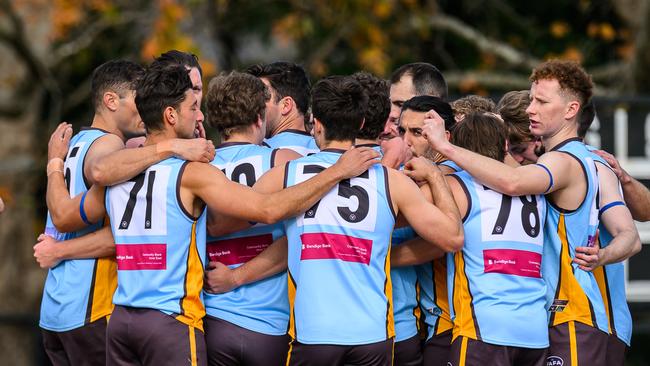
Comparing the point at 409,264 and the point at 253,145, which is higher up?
the point at 253,145

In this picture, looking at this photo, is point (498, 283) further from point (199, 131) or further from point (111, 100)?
point (111, 100)

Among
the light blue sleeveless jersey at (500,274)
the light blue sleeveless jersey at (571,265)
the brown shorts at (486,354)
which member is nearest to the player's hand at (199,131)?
the light blue sleeveless jersey at (500,274)

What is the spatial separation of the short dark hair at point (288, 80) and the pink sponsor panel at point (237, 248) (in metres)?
0.93

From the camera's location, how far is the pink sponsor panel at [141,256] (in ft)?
16.7

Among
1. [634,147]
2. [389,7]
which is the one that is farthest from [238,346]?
[389,7]

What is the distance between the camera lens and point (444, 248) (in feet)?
16.6

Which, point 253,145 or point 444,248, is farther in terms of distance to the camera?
point 253,145

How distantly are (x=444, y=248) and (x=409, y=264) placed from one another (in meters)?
0.33

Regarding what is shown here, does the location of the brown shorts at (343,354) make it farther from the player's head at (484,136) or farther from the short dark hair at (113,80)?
the short dark hair at (113,80)

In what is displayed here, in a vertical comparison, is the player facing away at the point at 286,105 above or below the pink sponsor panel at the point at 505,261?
above

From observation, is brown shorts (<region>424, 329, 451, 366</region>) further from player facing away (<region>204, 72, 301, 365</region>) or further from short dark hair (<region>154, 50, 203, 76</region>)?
short dark hair (<region>154, 50, 203, 76</region>)

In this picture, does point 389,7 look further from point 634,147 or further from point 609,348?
point 609,348

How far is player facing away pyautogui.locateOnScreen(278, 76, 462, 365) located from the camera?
4945 mm

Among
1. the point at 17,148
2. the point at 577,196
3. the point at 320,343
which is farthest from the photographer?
the point at 17,148
